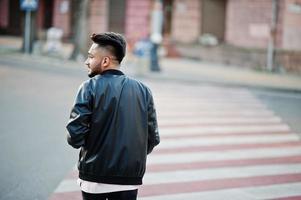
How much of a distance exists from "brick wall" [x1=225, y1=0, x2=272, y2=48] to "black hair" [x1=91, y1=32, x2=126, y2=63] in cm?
2191

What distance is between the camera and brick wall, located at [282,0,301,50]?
23750mm

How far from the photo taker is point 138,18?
2962 centimetres

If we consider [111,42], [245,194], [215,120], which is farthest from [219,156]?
[111,42]

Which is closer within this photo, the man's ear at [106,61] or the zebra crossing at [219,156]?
the man's ear at [106,61]

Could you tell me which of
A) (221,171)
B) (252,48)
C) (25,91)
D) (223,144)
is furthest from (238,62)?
(221,171)

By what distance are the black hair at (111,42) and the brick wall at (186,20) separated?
952 inches

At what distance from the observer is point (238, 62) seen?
82.9 ft

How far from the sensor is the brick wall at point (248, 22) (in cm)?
2498

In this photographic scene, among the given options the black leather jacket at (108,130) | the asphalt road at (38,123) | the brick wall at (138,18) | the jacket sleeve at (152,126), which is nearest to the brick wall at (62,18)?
the brick wall at (138,18)

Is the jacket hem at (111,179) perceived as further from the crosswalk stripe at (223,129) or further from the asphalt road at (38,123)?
the crosswalk stripe at (223,129)

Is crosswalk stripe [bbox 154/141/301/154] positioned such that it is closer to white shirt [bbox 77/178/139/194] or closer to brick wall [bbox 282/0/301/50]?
white shirt [bbox 77/178/139/194]

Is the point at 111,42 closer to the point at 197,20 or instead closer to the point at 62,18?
the point at 197,20

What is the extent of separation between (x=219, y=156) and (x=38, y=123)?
145 inches

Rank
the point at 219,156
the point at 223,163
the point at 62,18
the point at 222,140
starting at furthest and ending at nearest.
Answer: the point at 62,18 → the point at 222,140 → the point at 219,156 → the point at 223,163
